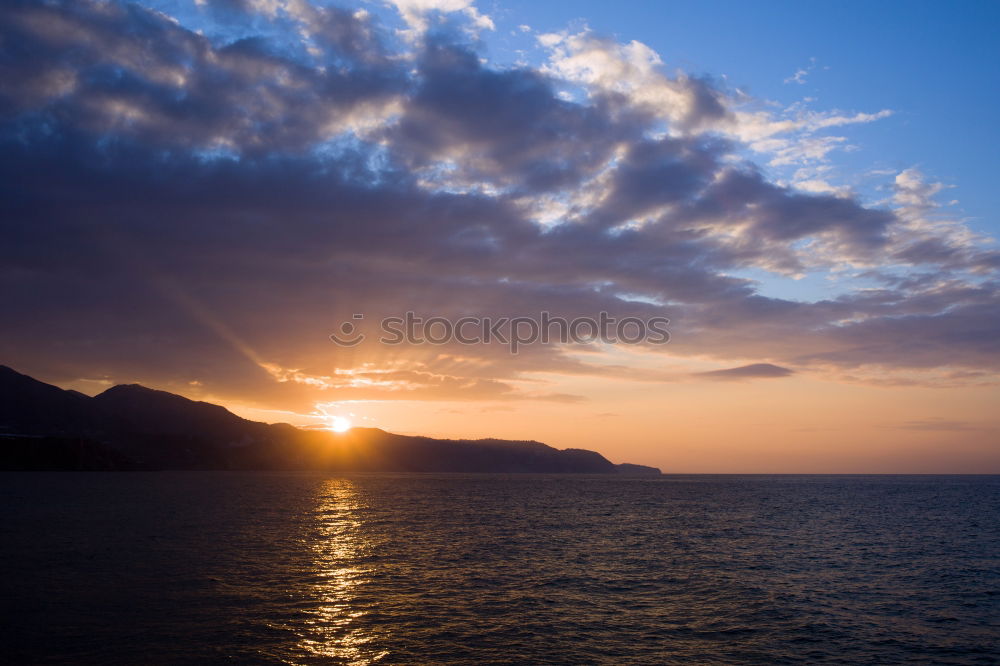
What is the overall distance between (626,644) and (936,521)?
283ft

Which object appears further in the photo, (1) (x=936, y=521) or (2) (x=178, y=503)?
(2) (x=178, y=503)

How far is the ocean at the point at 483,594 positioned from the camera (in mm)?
27344

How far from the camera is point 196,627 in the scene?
95.7ft

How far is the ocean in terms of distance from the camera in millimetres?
27344

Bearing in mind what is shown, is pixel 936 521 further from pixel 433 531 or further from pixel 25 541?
pixel 25 541

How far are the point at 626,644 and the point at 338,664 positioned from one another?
12080 mm

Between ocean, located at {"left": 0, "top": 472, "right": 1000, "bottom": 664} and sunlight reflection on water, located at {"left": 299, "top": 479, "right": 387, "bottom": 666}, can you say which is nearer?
sunlight reflection on water, located at {"left": 299, "top": 479, "right": 387, "bottom": 666}

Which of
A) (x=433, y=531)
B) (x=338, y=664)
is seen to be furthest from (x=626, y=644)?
(x=433, y=531)

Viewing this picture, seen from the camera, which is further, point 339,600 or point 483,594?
point 483,594

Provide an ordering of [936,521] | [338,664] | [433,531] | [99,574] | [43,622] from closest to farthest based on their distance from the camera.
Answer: [338,664] < [43,622] < [99,574] < [433,531] < [936,521]

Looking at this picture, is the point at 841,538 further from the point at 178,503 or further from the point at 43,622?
the point at 178,503

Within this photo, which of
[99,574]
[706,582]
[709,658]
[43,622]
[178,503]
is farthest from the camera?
[178,503]

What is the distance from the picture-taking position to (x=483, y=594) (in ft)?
125

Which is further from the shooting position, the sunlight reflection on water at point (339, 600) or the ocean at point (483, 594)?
the ocean at point (483, 594)
